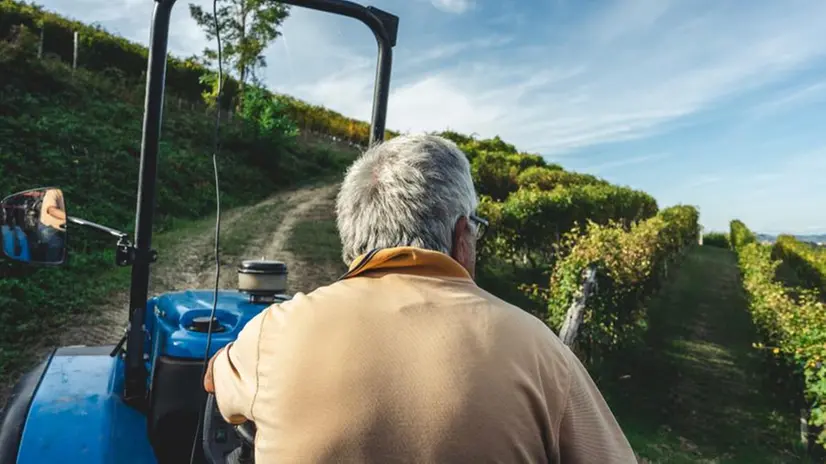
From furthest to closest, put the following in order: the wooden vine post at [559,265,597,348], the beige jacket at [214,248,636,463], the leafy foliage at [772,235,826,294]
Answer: the leafy foliage at [772,235,826,294] → the wooden vine post at [559,265,597,348] → the beige jacket at [214,248,636,463]

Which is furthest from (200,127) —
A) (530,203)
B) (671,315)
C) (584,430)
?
(584,430)

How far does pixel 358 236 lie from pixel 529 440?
589 mm

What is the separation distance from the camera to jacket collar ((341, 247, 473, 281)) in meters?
1.29

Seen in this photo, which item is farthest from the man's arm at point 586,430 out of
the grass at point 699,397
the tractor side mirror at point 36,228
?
the grass at point 699,397

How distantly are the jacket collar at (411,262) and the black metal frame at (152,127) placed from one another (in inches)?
38.7

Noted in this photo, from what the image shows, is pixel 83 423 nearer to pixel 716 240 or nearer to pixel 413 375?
pixel 413 375

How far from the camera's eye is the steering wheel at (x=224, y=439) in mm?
1475

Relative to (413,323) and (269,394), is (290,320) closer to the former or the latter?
(269,394)

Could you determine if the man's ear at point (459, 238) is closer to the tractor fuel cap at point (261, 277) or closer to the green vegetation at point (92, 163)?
the tractor fuel cap at point (261, 277)

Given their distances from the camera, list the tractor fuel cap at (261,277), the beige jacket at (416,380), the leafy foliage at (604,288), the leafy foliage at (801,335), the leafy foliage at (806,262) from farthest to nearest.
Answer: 1. the leafy foliage at (806,262)
2. the leafy foliage at (604,288)
3. the leafy foliage at (801,335)
4. the tractor fuel cap at (261,277)
5. the beige jacket at (416,380)

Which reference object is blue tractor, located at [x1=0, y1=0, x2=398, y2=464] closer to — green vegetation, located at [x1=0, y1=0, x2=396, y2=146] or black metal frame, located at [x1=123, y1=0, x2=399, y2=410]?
black metal frame, located at [x1=123, y1=0, x2=399, y2=410]

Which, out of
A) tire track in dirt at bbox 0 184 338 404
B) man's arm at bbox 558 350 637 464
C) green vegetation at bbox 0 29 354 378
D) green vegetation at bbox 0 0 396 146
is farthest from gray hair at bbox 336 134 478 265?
green vegetation at bbox 0 0 396 146

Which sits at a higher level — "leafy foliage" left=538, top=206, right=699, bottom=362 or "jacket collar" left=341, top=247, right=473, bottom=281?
"jacket collar" left=341, top=247, right=473, bottom=281

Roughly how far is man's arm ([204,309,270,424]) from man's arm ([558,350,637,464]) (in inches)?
24.6
